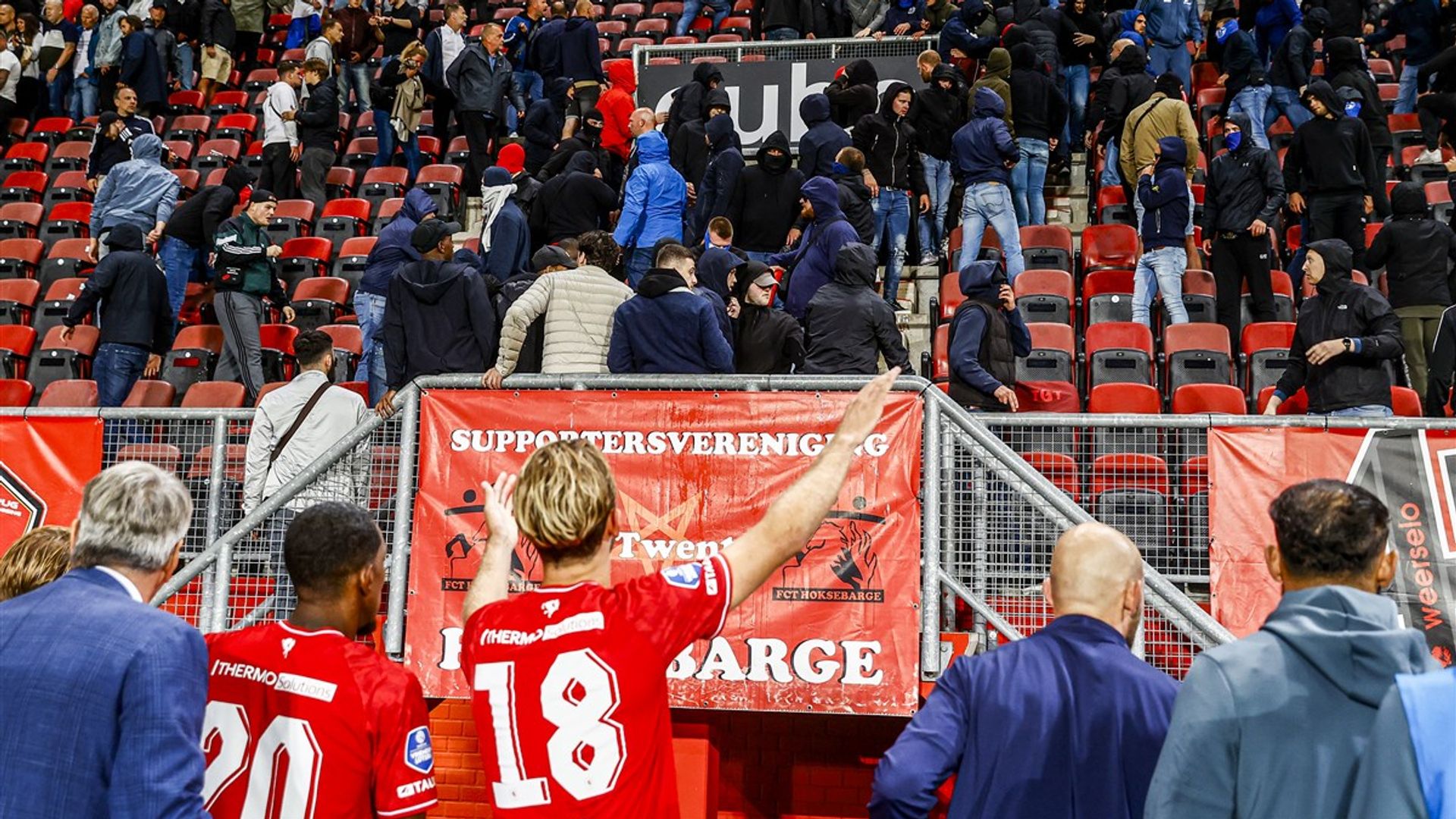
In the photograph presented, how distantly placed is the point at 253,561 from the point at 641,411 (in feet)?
6.85

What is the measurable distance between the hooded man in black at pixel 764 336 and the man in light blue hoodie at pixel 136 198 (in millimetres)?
6747

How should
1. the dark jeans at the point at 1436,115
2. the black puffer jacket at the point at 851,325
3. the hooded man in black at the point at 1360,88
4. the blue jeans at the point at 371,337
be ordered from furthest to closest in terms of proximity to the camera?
the hooded man in black at the point at 1360,88 < the dark jeans at the point at 1436,115 < the blue jeans at the point at 371,337 < the black puffer jacket at the point at 851,325

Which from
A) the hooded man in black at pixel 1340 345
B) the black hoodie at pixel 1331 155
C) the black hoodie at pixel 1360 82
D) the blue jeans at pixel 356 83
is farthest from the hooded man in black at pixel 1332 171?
the blue jeans at pixel 356 83

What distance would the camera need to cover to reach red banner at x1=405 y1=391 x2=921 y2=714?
624 cm

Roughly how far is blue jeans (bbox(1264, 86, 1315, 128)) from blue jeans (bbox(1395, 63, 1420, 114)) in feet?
5.12

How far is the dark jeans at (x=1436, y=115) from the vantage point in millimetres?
12914

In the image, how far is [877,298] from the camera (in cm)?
793

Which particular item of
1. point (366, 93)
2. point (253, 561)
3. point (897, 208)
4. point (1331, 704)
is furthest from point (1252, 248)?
point (366, 93)

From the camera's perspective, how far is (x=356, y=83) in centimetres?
1755

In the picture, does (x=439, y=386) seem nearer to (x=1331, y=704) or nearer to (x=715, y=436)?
(x=715, y=436)

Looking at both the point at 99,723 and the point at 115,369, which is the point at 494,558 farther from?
the point at 115,369

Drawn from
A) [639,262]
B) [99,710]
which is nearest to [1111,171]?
[639,262]

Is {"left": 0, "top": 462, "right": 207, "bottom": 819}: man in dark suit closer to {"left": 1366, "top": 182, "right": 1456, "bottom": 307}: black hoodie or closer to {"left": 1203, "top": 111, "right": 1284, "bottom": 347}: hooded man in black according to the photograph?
{"left": 1366, "top": 182, "right": 1456, "bottom": 307}: black hoodie

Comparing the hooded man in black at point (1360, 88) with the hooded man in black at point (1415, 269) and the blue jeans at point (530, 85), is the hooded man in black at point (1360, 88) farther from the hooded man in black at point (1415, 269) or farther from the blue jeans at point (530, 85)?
the blue jeans at point (530, 85)
